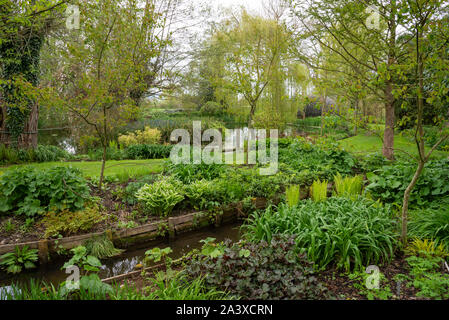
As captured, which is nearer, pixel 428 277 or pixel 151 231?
pixel 428 277

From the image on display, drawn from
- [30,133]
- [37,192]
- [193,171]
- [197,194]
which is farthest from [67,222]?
[30,133]

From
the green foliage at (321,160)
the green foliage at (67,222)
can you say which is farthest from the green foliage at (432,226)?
the green foliage at (67,222)

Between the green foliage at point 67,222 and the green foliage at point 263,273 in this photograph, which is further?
the green foliage at point 67,222

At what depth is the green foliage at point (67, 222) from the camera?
4.07m

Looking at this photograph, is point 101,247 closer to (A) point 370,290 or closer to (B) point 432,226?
(A) point 370,290

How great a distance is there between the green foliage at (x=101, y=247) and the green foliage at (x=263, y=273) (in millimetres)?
Result: 2014

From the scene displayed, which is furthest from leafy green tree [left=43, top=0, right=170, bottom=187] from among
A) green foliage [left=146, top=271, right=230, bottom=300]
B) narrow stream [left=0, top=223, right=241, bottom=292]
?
green foliage [left=146, top=271, right=230, bottom=300]

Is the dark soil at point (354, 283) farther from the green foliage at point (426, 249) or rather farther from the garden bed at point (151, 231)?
the garden bed at point (151, 231)

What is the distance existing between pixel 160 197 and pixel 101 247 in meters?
1.28

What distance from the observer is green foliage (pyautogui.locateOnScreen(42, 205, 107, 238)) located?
160 inches

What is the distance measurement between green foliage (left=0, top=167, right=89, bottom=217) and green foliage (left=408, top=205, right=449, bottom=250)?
188 inches

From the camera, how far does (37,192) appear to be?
441 cm

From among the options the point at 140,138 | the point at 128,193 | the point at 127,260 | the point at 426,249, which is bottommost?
the point at 127,260

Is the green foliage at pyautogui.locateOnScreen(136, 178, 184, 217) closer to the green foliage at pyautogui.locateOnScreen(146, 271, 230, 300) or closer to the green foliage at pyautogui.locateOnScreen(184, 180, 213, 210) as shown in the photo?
the green foliage at pyautogui.locateOnScreen(184, 180, 213, 210)
